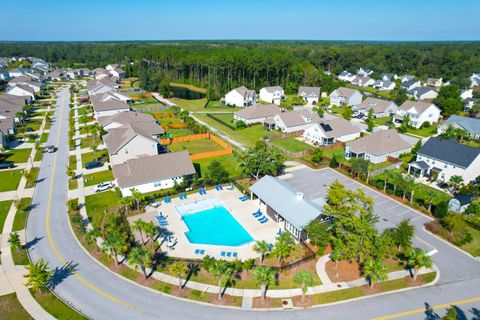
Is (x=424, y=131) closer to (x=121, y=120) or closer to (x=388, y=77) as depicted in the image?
(x=121, y=120)

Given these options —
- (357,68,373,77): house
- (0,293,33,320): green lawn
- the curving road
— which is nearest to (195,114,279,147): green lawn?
the curving road

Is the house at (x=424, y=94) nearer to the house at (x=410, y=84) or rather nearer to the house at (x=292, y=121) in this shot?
the house at (x=410, y=84)

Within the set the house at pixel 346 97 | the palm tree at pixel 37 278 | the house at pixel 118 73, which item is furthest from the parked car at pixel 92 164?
the house at pixel 118 73

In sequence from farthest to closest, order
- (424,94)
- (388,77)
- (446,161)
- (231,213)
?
(388,77)
(424,94)
(446,161)
(231,213)

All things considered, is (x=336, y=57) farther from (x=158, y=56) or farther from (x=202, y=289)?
(x=202, y=289)

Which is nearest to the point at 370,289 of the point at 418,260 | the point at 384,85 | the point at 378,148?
the point at 418,260

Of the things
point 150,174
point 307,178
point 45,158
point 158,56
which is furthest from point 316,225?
point 158,56
